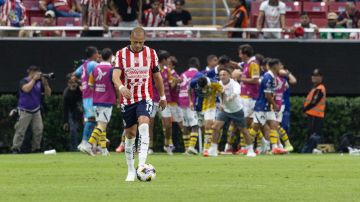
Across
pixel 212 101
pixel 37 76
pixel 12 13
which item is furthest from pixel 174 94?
pixel 12 13

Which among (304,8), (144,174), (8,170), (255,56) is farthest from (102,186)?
(304,8)

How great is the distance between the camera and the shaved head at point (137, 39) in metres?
17.0

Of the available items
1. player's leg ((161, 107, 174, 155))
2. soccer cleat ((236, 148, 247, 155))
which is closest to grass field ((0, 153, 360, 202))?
soccer cleat ((236, 148, 247, 155))

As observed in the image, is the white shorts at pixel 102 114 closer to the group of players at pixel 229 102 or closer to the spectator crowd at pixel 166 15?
the group of players at pixel 229 102

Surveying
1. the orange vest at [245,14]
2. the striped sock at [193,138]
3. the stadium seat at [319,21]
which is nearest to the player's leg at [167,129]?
the striped sock at [193,138]

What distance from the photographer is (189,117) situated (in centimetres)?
2828

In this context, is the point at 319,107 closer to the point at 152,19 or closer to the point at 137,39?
the point at 152,19

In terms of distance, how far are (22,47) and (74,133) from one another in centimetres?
270

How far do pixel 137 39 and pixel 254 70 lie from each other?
1081 centimetres

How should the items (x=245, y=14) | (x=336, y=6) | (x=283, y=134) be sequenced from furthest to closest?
(x=336, y=6), (x=245, y=14), (x=283, y=134)

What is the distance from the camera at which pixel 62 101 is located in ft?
98.4

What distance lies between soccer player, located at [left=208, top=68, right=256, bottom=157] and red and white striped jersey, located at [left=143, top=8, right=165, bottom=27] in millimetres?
4842

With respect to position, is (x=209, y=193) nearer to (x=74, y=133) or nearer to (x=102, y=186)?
(x=102, y=186)

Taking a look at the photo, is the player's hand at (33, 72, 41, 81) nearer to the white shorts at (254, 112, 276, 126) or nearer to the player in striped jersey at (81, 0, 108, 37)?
the player in striped jersey at (81, 0, 108, 37)
